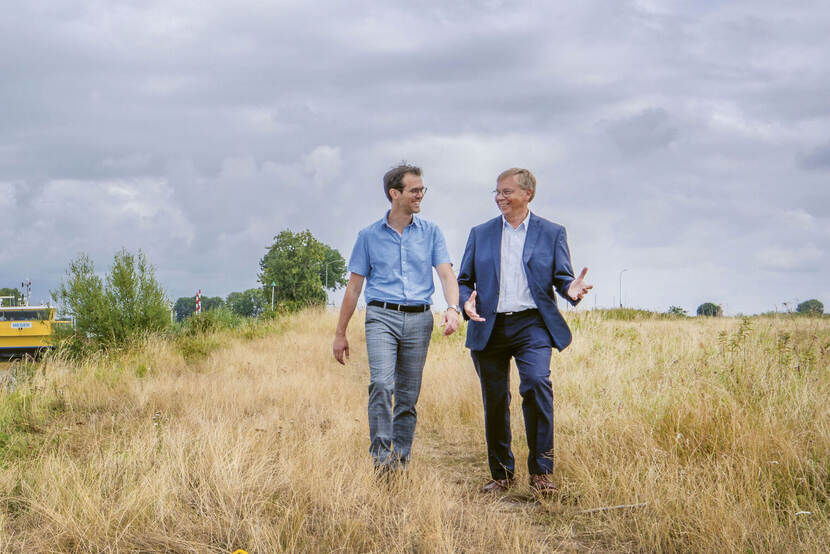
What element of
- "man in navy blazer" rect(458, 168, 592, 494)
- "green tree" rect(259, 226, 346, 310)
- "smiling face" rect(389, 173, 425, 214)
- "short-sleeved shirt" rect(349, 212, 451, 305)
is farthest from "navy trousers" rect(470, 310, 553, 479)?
"green tree" rect(259, 226, 346, 310)

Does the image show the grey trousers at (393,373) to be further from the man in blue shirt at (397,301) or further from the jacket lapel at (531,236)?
the jacket lapel at (531,236)

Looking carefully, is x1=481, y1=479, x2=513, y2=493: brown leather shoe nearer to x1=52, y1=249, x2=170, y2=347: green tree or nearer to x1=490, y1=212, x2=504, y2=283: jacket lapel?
x1=490, y1=212, x2=504, y2=283: jacket lapel

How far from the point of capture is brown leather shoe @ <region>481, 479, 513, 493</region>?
495 cm

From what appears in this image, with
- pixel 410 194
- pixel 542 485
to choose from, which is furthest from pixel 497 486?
pixel 410 194

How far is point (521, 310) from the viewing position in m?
4.72

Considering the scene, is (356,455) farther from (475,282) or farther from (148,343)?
(148,343)

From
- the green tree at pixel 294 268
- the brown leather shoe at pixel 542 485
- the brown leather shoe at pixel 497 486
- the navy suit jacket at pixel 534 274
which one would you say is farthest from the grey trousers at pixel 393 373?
the green tree at pixel 294 268

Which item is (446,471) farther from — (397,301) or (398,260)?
(398,260)

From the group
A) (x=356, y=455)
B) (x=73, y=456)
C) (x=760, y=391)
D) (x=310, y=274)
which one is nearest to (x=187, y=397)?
(x=73, y=456)

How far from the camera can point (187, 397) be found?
852cm

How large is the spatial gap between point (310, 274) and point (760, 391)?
56.6 m

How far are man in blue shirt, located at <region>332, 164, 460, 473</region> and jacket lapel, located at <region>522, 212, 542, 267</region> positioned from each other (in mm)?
555

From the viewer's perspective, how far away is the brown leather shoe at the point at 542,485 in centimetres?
465

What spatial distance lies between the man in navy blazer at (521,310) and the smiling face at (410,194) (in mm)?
577
